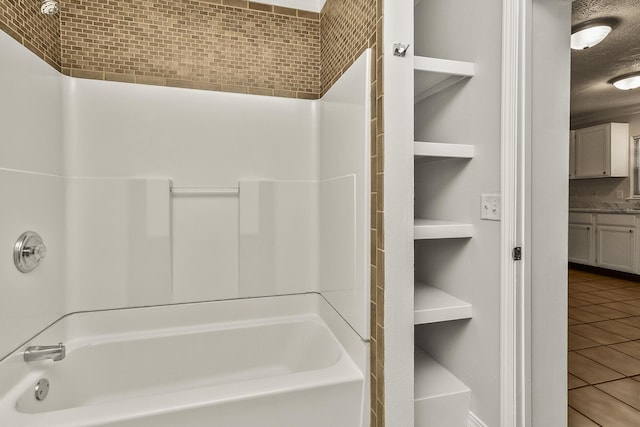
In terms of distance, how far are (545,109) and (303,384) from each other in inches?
53.6

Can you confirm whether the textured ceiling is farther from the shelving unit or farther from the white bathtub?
the white bathtub

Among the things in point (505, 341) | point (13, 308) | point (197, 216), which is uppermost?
point (197, 216)

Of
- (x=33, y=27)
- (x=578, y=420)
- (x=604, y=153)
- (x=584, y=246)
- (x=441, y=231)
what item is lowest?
(x=578, y=420)

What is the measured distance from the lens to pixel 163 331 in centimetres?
188

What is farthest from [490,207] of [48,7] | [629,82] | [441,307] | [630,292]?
[629,82]

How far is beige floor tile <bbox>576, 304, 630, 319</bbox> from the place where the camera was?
2400mm

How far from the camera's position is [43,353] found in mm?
1428

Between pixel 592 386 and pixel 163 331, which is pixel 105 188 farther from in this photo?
pixel 592 386

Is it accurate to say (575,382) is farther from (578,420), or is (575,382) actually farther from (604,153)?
(604,153)

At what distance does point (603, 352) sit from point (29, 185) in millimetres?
3151

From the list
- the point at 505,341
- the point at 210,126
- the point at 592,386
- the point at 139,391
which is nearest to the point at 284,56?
the point at 210,126

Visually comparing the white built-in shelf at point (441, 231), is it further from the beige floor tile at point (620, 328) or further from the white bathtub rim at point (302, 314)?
the beige floor tile at point (620, 328)

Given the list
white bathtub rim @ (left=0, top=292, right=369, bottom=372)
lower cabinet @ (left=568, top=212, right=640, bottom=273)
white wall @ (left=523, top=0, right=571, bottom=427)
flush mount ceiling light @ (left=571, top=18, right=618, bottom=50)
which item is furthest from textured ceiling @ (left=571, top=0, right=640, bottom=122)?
white bathtub rim @ (left=0, top=292, right=369, bottom=372)

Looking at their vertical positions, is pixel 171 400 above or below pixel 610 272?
below
